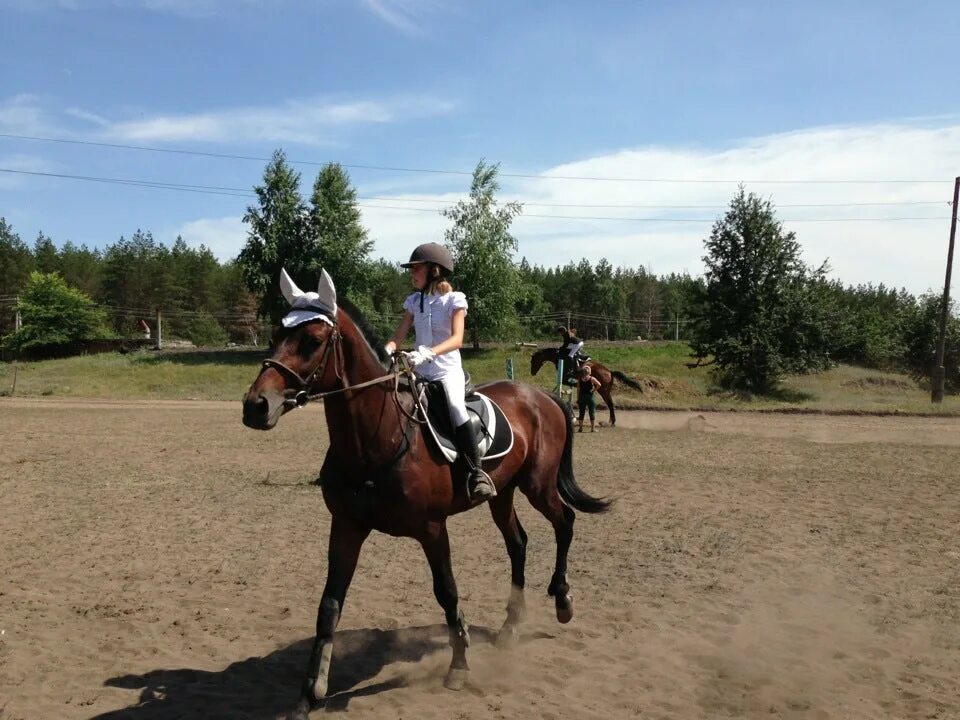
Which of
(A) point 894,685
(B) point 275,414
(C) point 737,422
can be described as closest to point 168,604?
(B) point 275,414

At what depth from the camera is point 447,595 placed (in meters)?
5.62

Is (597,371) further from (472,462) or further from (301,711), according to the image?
(301,711)

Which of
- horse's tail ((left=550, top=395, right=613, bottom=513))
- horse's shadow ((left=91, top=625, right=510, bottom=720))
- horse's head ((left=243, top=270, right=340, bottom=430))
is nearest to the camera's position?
horse's head ((left=243, top=270, right=340, bottom=430))

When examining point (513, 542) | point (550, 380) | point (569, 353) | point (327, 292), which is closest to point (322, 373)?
point (327, 292)

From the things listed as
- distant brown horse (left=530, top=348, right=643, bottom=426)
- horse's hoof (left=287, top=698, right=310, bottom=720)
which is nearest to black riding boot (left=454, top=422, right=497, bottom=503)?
horse's hoof (left=287, top=698, right=310, bottom=720)

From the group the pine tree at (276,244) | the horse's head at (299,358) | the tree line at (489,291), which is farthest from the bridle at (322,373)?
the pine tree at (276,244)

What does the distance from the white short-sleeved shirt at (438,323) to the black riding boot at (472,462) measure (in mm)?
447

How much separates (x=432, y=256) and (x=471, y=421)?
1238mm

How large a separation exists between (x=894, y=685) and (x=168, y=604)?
231 inches

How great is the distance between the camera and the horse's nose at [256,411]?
4.40m

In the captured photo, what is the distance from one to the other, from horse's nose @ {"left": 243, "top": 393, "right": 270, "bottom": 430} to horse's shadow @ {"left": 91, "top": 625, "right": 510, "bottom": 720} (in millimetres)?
1928

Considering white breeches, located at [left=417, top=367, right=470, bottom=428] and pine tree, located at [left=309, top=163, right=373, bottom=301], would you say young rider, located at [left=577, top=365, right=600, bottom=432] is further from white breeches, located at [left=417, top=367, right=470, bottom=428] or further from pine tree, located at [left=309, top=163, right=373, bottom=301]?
pine tree, located at [left=309, top=163, right=373, bottom=301]

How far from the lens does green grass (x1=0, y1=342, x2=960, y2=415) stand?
34.1 m

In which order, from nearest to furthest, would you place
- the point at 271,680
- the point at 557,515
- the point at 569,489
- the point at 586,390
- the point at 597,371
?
1. the point at 271,680
2. the point at 557,515
3. the point at 569,489
4. the point at 586,390
5. the point at 597,371
